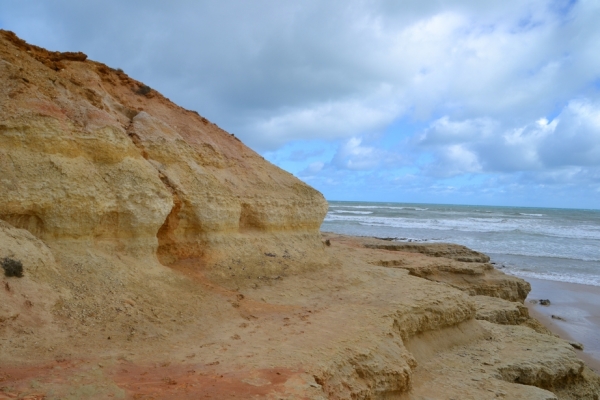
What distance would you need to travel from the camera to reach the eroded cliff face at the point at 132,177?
6676 mm

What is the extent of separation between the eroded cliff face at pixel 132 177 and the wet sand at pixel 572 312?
7489 mm

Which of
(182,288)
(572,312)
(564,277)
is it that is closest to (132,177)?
(182,288)

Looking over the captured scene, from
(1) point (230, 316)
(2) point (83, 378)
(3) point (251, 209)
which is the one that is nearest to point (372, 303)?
(1) point (230, 316)

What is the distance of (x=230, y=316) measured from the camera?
7.16 meters

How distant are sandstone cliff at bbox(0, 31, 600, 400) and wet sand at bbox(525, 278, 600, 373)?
229 centimetres

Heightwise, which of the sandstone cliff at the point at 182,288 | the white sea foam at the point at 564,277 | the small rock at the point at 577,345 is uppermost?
the sandstone cliff at the point at 182,288

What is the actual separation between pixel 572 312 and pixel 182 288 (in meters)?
13.2

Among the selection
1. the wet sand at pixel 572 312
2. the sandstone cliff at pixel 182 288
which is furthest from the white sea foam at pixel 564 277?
the sandstone cliff at pixel 182 288

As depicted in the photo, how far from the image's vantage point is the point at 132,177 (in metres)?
7.69

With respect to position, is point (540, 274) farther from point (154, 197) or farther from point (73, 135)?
point (73, 135)

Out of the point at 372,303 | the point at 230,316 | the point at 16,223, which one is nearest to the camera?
the point at 16,223

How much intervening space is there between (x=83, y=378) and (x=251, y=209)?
232 inches

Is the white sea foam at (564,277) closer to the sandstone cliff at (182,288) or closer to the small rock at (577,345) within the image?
the small rock at (577,345)

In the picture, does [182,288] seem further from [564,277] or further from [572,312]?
[564,277]
